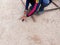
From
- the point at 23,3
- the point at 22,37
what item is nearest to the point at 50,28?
the point at 22,37

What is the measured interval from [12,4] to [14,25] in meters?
0.63

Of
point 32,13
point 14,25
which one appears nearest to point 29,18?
point 32,13

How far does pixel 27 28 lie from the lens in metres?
1.97

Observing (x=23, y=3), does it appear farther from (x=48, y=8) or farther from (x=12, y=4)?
(x=48, y=8)

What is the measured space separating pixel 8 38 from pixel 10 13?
23.4 inches

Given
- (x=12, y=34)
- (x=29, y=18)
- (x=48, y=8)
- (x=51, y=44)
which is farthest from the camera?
(x=48, y=8)

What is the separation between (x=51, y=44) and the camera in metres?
1.72

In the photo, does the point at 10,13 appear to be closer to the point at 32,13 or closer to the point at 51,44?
the point at 32,13

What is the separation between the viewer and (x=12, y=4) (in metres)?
2.50

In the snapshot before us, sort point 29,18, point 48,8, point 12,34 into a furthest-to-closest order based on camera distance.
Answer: point 48,8 < point 29,18 < point 12,34

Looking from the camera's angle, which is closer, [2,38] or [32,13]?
[2,38]

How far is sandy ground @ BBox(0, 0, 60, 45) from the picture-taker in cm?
177

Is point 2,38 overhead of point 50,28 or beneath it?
overhead

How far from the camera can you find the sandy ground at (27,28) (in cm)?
177
